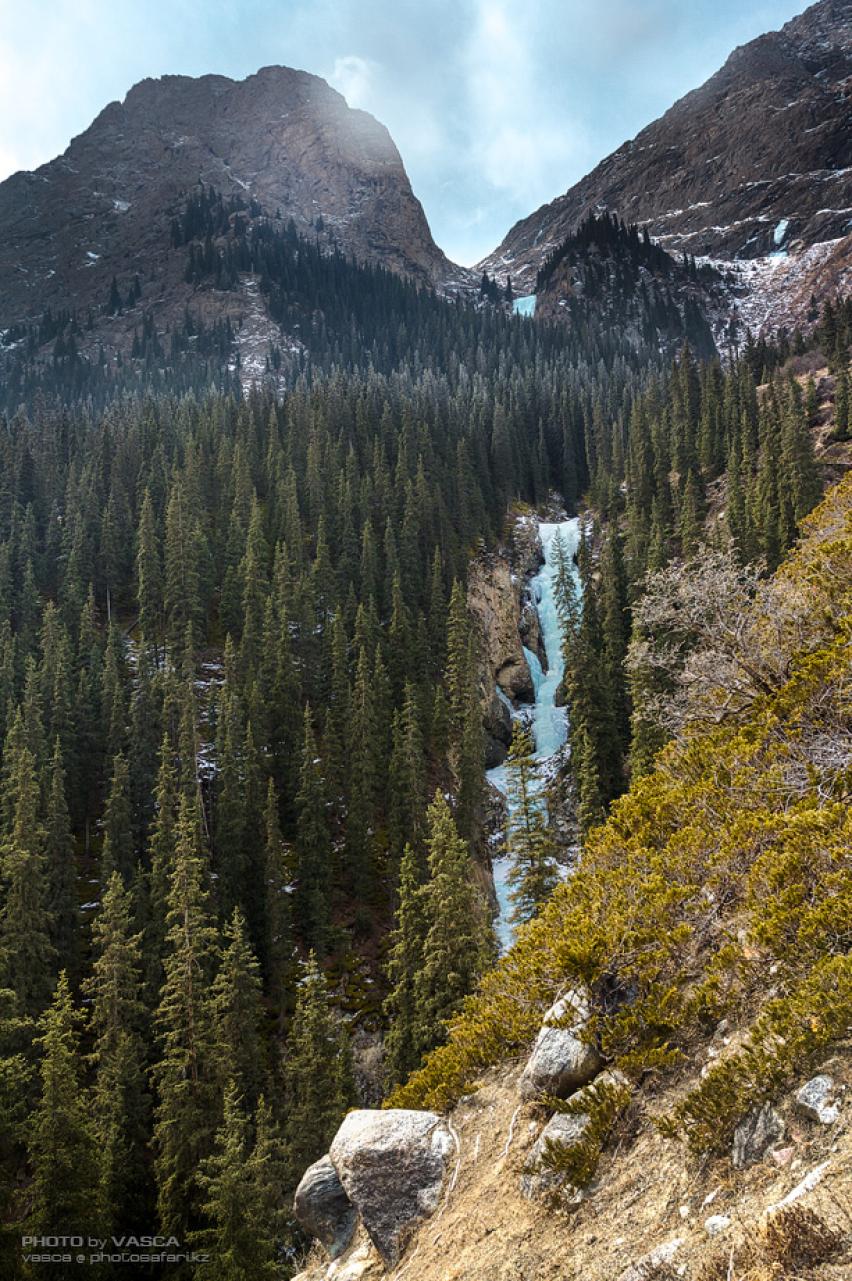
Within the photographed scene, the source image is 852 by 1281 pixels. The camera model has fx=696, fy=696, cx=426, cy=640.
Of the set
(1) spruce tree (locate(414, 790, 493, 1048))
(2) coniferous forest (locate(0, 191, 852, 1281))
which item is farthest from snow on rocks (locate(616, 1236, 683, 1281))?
(1) spruce tree (locate(414, 790, 493, 1048))

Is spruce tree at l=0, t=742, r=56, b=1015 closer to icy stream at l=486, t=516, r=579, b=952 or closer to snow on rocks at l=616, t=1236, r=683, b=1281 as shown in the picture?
icy stream at l=486, t=516, r=579, b=952

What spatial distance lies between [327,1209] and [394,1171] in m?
2.55

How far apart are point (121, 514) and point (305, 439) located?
28.3 metres

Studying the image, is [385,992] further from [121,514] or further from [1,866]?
[121,514]

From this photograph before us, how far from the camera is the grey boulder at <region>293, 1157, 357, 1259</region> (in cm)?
1074

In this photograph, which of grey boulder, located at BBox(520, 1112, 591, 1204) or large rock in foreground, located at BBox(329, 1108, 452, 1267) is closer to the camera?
grey boulder, located at BBox(520, 1112, 591, 1204)

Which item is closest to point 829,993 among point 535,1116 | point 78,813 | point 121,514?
point 535,1116

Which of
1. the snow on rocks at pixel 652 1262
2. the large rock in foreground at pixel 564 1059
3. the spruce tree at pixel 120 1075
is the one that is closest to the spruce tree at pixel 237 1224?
the spruce tree at pixel 120 1075

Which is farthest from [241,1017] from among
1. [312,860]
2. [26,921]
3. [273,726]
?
[273,726]

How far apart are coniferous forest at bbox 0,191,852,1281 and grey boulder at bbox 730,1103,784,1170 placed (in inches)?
546

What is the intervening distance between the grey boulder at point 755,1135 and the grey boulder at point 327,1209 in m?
7.42

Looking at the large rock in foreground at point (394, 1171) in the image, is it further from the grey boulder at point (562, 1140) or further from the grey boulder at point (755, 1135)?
the grey boulder at point (755, 1135)

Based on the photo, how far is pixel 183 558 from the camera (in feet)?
239

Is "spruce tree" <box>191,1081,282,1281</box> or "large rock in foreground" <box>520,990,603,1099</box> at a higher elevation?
"large rock in foreground" <box>520,990,603,1099</box>
